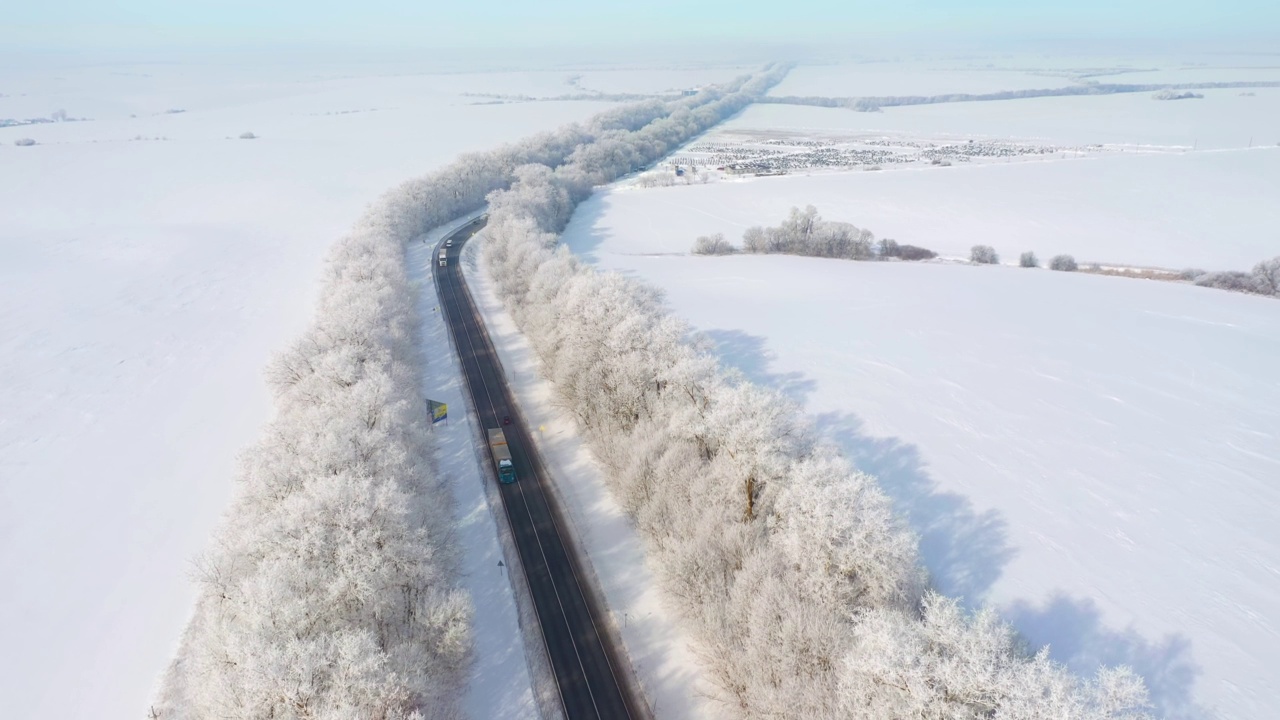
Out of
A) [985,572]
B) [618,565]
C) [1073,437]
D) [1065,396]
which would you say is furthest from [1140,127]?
[618,565]

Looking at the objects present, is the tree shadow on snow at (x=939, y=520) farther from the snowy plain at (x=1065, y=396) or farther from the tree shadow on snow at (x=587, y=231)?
the tree shadow on snow at (x=587, y=231)

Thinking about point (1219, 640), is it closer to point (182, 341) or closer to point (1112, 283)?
point (1112, 283)

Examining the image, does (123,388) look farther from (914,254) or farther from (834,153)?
(834,153)

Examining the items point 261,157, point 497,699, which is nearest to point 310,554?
point 497,699

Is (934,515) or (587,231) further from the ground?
(587,231)

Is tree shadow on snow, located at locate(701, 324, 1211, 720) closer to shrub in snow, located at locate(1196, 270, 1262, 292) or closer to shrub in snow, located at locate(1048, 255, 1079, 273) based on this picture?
shrub in snow, located at locate(1048, 255, 1079, 273)

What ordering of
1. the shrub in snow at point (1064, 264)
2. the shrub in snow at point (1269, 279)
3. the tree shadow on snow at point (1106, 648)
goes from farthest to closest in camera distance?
the shrub in snow at point (1064, 264)
the shrub in snow at point (1269, 279)
the tree shadow on snow at point (1106, 648)

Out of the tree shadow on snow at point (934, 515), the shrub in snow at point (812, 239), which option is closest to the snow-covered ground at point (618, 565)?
the tree shadow on snow at point (934, 515)
